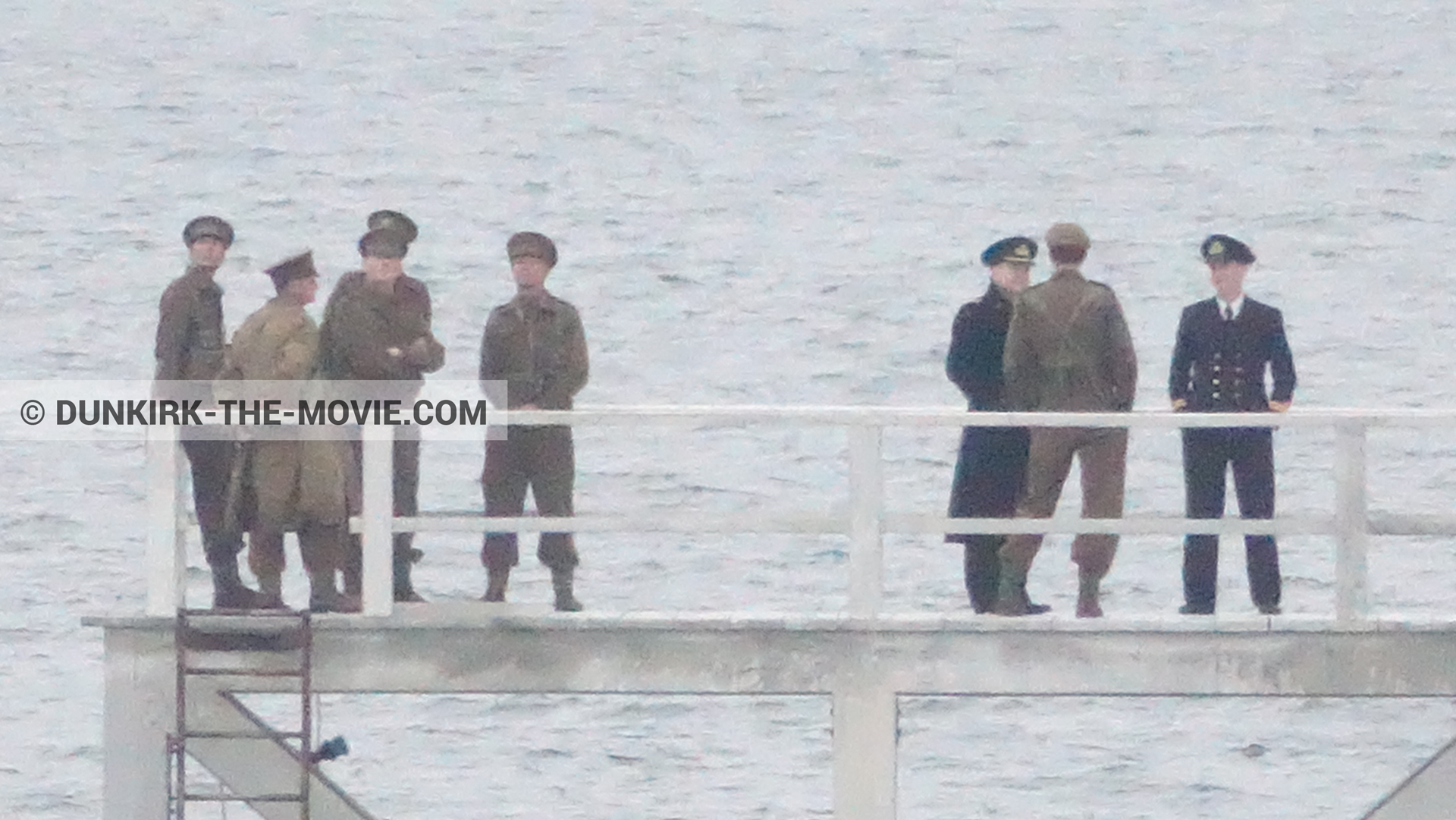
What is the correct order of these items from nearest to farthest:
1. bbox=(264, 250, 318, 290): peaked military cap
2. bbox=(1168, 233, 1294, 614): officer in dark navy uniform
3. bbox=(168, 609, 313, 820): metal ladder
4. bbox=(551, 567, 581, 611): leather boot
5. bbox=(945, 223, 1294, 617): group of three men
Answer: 1. bbox=(264, 250, 318, 290): peaked military cap
2. bbox=(168, 609, 313, 820): metal ladder
3. bbox=(945, 223, 1294, 617): group of three men
4. bbox=(1168, 233, 1294, 614): officer in dark navy uniform
5. bbox=(551, 567, 581, 611): leather boot

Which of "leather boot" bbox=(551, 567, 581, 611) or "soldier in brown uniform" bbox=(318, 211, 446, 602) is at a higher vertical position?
"soldier in brown uniform" bbox=(318, 211, 446, 602)

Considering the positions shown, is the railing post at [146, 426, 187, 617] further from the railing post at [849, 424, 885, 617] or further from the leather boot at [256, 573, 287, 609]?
the railing post at [849, 424, 885, 617]


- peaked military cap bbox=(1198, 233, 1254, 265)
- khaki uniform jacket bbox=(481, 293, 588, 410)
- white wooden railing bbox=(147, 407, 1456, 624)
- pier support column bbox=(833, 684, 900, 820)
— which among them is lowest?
pier support column bbox=(833, 684, 900, 820)

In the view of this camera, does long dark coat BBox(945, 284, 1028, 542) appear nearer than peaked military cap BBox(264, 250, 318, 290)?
No

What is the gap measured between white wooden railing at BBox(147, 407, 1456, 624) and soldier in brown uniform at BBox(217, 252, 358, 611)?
0.16 m

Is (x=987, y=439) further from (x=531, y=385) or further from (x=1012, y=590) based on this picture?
(x=531, y=385)

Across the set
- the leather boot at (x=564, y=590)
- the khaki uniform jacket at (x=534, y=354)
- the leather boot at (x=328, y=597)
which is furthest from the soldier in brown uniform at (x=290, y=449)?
the leather boot at (x=564, y=590)

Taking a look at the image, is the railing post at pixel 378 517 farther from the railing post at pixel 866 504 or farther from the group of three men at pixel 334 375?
the railing post at pixel 866 504

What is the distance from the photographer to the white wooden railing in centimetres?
1305

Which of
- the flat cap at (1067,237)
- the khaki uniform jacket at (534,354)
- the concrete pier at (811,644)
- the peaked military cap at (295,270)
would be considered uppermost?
the flat cap at (1067,237)

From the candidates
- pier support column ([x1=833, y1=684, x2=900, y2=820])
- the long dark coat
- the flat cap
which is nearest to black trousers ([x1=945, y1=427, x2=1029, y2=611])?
the long dark coat

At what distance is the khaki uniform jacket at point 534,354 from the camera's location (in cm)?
1331

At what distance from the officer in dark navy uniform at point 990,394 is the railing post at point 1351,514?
125 cm

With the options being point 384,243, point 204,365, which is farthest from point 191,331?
point 384,243
